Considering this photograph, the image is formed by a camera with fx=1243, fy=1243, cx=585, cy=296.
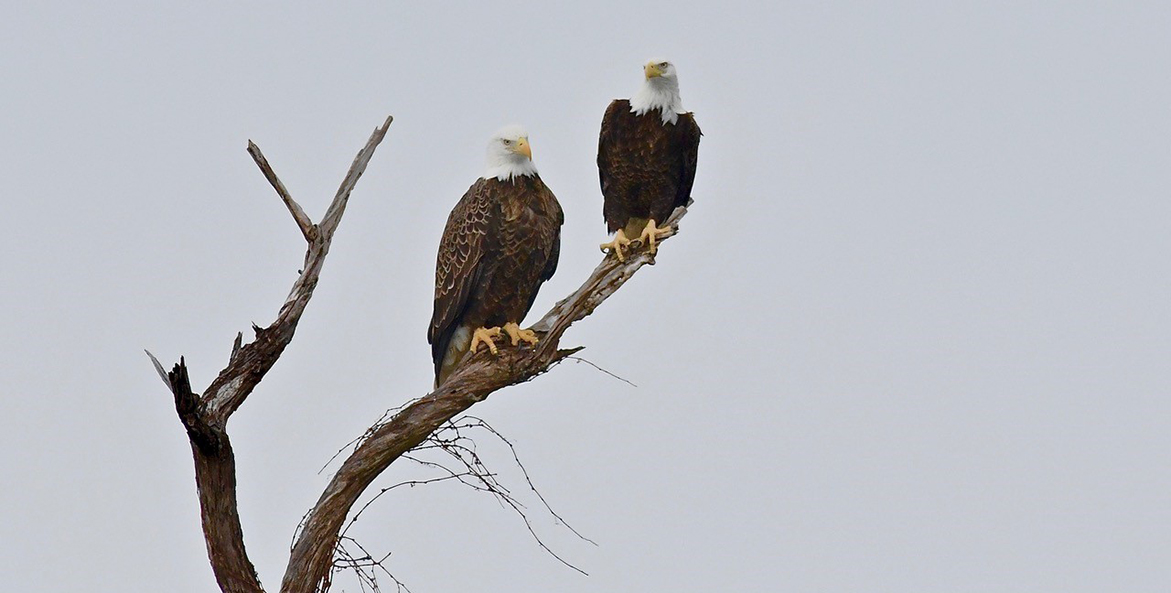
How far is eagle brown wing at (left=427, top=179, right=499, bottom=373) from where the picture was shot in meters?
5.68

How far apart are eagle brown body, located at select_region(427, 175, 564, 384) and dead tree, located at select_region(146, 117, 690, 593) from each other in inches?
9.4

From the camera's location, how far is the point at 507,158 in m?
5.71

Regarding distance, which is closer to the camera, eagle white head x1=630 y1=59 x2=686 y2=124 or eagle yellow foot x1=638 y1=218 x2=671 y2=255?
eagle yellow foot x1=638 y1=218 x2=671 y2=255

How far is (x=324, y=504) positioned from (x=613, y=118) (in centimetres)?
231

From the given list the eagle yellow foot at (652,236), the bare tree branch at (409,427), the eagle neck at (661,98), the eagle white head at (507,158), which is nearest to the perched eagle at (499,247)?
the eagle white head at (507,158)

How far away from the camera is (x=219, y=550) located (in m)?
5.34

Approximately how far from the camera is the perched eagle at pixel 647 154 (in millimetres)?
6027

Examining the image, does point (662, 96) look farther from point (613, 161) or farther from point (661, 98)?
point (613, 161)

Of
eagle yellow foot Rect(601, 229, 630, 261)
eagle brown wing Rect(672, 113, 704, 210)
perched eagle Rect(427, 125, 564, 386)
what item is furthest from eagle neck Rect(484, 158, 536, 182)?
eagle brown wing Rect(672, 113, 704, 210)

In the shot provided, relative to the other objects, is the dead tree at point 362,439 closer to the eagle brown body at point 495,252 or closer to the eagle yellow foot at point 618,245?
the eagle yellow foot at point 618,245

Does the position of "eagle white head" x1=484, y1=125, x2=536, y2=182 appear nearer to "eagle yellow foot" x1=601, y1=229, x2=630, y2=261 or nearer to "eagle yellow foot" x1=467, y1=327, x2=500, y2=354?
"eagle yellow foot" x1=601, y1=229, x2=630, y2=261

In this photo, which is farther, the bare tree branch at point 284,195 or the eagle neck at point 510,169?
the eagle neck at point 510,169

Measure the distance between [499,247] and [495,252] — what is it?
32 mm

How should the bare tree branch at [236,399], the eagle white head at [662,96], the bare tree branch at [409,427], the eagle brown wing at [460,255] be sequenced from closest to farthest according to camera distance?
1. the bare tree branch at [236,399]
2. the bare tree branch at [409,427]
3. the eagle brown wing at [460,255]
4. the eagle white head at [662,96]
